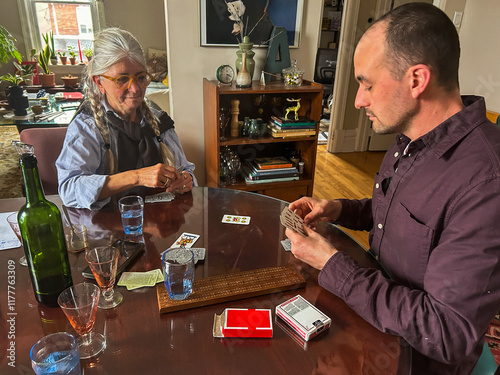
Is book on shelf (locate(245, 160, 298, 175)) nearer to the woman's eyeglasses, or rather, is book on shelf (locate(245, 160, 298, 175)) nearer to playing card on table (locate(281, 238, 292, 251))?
the woman's eyeglasses

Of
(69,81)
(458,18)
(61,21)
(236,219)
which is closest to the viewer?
(236,219)

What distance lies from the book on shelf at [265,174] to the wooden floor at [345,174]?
0.74m

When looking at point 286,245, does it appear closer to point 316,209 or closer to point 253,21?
point 316,209

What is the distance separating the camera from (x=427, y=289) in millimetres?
871

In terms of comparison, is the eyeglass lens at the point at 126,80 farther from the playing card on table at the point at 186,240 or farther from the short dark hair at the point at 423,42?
the short dark hair at the point at 423,42

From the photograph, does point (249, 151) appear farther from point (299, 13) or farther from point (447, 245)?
point (447, 245)

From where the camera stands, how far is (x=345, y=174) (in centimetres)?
427

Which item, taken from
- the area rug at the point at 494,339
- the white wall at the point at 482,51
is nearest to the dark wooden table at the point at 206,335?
the area rug at the point at 494,339

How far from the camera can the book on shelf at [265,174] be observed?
9.47 feet

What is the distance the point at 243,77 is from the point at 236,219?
5.11ft

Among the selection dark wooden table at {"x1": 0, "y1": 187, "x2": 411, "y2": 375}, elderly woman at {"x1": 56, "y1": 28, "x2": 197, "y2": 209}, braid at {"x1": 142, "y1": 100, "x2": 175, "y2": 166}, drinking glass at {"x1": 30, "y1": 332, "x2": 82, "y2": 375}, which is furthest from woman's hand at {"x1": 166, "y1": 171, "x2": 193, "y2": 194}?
drinking glass at {"x1": 30, "y1": 332, "x2": 82, "y2": 375}

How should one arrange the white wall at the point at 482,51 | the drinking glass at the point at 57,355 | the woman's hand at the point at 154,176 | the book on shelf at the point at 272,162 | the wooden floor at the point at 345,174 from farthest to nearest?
the wooden floor at the point at 345,174 < the white wall at the point at 482,51 < the book on shelf at the point at 272,162 < the woman's hand at the point at 154,176 < the drinking glass at the point at 57,355

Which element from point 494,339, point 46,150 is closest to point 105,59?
point 46,150

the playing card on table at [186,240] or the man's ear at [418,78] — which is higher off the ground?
the man's ear at [418,78]
